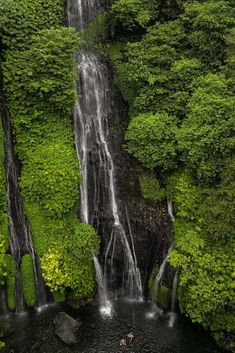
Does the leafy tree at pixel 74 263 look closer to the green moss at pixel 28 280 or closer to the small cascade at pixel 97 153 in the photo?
the green moss at pixel 28 280

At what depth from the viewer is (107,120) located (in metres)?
17.6

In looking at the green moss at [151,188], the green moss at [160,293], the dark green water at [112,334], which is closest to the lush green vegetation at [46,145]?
the dark green water at [112,334]

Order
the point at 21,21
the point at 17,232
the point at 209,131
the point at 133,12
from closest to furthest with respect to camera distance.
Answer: the point at 209,131 < the point at 17,232 < the point at 21,21 < the point at 133,12

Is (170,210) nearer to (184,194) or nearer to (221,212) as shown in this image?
(184,194)

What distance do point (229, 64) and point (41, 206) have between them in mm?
9648

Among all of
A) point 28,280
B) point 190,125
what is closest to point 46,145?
point 28,280

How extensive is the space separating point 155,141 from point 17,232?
662 centimetres

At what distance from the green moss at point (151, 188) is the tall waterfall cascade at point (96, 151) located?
4.05 ft

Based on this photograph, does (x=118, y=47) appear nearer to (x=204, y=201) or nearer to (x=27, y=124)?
(x=27, y=124)

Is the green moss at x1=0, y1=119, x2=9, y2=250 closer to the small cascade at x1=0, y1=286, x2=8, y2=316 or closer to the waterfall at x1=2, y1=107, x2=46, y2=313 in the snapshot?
the waterfall at x1=2, y1=107, x2=46, y2=313

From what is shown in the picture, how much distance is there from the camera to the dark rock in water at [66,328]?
13.4 m

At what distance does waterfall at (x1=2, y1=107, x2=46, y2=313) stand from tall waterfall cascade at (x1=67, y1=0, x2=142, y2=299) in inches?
95.8

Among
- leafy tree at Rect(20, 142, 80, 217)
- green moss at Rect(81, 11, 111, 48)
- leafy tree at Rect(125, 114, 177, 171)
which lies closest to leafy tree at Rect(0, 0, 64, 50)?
green moss at Rect(81, 11, 111, 48)

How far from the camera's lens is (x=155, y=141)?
15.7m
